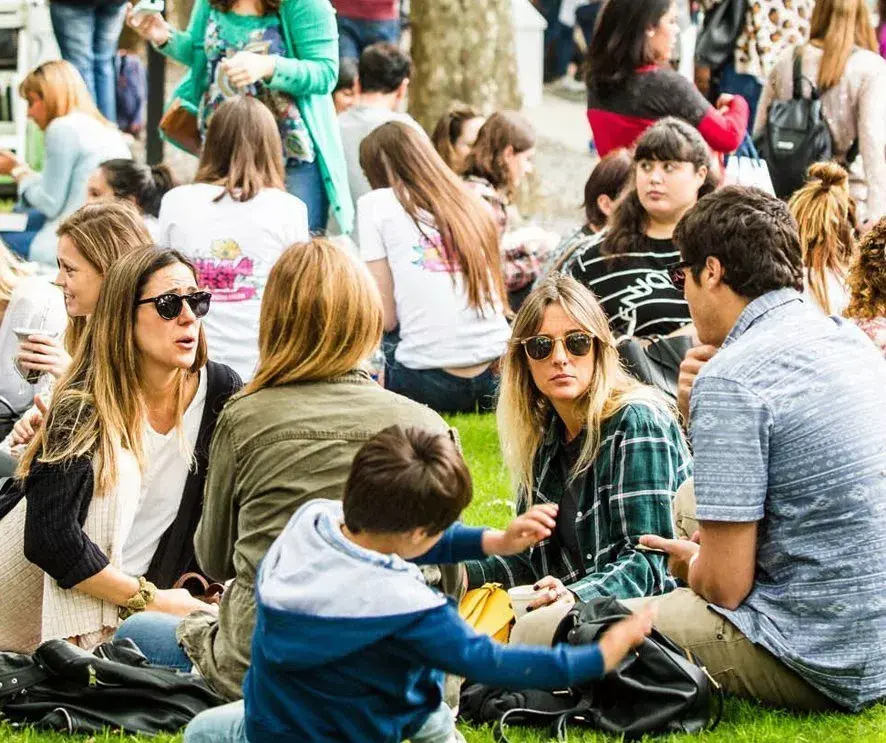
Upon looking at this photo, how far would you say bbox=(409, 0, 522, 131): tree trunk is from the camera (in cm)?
1232

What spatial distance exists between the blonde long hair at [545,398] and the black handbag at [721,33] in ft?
17.1

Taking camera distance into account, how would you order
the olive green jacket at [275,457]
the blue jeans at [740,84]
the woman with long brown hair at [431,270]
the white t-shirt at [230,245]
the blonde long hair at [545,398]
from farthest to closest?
the blue jeans at [740,84] < the woman with long brown hair at [431,270] < the white t-shirt at [230,245] < the blonde long hair at [545,398] < the olive green jacket at [275,457]

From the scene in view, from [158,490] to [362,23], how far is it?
690 centimetres

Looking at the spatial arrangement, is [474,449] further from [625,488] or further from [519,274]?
[625,488]

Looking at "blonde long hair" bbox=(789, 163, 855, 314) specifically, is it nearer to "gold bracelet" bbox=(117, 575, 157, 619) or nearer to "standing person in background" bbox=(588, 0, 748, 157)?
"standing person in background" bbox=(588, 0, 748, 157)

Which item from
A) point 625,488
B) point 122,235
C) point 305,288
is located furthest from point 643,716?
point 122,235

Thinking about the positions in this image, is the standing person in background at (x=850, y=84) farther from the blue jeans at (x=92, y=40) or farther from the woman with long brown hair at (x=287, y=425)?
the blue jeans at (x=92, y=40)

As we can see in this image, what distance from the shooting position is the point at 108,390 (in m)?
4.53

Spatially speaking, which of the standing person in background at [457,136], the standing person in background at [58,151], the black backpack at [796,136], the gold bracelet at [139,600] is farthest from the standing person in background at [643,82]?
the gold bracelet at [139,600]

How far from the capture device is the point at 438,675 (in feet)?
10.7

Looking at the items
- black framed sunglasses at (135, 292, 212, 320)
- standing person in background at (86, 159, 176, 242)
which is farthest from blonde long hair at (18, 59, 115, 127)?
black framed sunglasses at (135, 292, 212, 320)

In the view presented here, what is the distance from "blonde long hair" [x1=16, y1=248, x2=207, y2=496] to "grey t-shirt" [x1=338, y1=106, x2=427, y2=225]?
169 inches

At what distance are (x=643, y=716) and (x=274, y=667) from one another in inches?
47.8

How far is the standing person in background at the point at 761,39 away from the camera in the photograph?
31.4 ft
